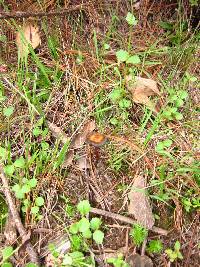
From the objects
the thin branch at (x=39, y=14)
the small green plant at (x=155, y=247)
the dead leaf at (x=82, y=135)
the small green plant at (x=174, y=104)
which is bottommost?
the small green plant at (x=155, y=247)

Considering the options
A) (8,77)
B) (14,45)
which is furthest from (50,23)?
(8,77)

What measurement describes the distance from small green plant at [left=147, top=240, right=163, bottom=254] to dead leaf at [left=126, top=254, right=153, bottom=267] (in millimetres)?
54

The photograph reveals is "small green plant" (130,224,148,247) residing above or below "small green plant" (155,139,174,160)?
below

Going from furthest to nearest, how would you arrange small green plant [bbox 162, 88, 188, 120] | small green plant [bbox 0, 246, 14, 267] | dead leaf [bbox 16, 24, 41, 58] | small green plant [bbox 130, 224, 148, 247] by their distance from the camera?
1. dead leaf [bbox 16, 24, 41, 58]
2. small green plant [bbox 162, 88, 188, 120]
3. small green plant [bbox 130, 224, 148, 247]
4. small green plant [bbox 0, 246, 14, 267]

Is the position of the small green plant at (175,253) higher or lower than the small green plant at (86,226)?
lower

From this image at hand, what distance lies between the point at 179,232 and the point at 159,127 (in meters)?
0.63

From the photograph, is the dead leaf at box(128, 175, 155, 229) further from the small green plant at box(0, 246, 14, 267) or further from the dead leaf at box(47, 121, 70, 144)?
the small green plant at box(0, 246, 14, 267)

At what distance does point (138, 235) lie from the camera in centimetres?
190

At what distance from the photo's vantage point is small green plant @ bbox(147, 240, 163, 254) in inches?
75.1

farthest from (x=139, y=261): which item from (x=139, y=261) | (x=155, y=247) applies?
(x=155, y=247)

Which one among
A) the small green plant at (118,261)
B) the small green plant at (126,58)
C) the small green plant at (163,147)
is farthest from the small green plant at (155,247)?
the small green plant at (126,58)

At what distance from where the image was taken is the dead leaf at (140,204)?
6.41 ft

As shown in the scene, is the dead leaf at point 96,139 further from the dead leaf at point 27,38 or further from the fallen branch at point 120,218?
the dead leaf at point 27,38

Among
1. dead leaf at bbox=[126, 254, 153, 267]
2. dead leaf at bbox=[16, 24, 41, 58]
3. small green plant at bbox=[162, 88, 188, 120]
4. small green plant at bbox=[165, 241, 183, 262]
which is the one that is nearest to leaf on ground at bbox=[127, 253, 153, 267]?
dead leaf at bbox=[126, 254, 153, 267]
